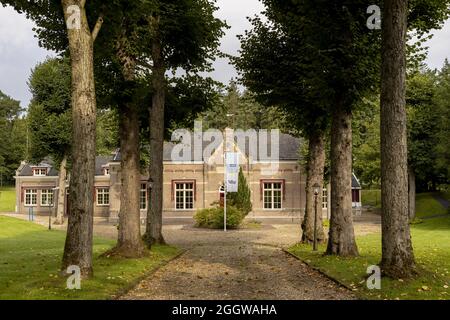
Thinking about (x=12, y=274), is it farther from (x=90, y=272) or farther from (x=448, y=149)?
(x=448, y=149)

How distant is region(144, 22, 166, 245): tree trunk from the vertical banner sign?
53.4 feet

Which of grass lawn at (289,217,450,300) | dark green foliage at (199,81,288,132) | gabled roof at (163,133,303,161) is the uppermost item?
dark green foliage at (199,81,288,132)

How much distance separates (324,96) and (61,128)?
24304mm

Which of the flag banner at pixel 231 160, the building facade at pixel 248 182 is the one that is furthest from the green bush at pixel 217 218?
the building facade at pixel 248 182

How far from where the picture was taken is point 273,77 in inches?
749

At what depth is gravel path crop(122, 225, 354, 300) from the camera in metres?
9.39

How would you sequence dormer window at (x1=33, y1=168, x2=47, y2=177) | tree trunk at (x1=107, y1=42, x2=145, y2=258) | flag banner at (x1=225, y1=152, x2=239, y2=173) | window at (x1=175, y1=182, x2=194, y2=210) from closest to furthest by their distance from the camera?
tree trunk at (x1=107, y1=42, x2=145, y2=258) < flag banner at (x1=225, y1=152, x2=239, y2=173) < window at (x1=175, y1=182, x2=194, y2=210) < dormer window at (x1=33, y1=168, x2=47, y2=177)

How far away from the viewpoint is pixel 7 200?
66.1 metres

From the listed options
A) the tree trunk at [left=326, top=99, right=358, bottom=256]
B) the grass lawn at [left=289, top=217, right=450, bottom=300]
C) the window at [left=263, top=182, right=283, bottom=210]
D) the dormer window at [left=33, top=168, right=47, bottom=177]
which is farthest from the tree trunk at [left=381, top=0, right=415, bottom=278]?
the dormer window at [left=33, top=168, right=47, bottom=177]

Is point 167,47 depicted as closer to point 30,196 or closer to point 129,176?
point 129,176

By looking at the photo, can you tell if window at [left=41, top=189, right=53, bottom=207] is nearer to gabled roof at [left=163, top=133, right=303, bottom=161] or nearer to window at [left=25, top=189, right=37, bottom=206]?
window at [left=25, top=189, right=37, bottom=206]

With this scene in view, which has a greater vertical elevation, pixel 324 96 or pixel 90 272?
pixel 324 96

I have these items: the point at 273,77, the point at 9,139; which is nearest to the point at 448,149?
the point at 273,77
